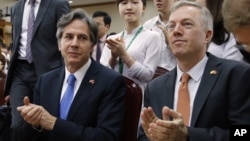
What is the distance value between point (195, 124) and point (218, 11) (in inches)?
31.0

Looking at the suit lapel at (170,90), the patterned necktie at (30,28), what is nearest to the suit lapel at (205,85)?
the suit lapel at (170,90)

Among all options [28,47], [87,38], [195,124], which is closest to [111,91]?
[87,38]

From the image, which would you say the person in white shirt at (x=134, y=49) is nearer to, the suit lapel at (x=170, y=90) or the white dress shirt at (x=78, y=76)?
the white dress shirt at (x=78, y=76)

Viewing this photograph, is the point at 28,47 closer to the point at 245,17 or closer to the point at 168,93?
the point at 168,93

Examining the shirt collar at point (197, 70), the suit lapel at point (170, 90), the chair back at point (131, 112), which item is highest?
the shirt collar at point (197, 70)

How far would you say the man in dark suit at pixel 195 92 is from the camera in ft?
5.42

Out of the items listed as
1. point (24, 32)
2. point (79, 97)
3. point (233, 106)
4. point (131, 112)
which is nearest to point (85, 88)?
point (79, 97)

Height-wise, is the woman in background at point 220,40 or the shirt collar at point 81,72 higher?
the woman in background at point 220,40

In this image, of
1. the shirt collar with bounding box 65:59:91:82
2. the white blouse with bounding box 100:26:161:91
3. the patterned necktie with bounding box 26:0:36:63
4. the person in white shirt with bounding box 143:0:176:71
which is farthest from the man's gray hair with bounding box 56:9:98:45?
the person in white shirt with bounding box 143:0:176:71

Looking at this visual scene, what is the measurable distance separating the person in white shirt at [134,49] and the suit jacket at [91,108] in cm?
39

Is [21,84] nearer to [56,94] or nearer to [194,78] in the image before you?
[56,94]

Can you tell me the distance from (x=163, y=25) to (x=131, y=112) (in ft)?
2.91

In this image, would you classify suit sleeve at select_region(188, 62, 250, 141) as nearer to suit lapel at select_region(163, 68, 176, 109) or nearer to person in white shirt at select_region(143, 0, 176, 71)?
suit lapel at select_region(163, 68, 176, 109)

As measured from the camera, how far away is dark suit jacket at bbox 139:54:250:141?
5.54 feet
